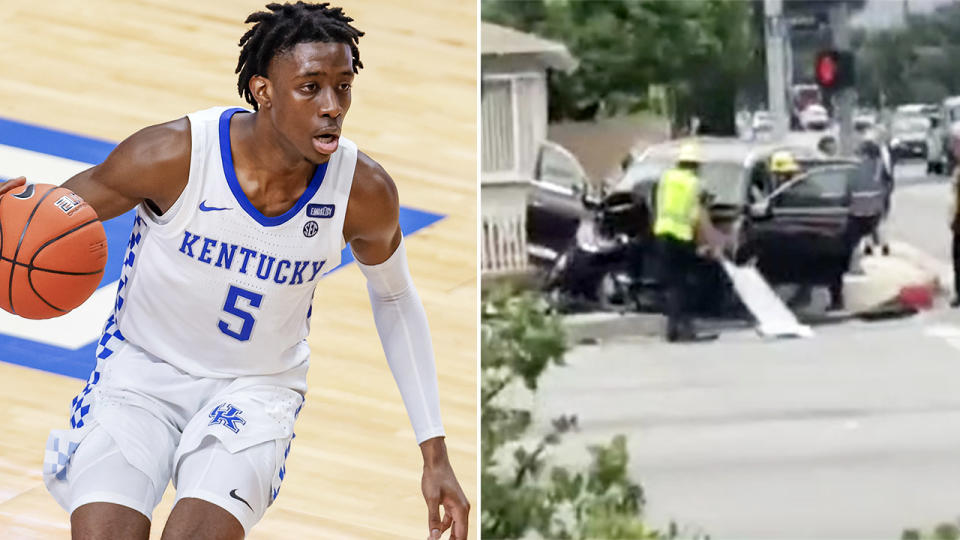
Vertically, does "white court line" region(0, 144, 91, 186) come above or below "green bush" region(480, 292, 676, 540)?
above

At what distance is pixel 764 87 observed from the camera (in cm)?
542

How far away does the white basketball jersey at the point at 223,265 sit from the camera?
9.79 feet

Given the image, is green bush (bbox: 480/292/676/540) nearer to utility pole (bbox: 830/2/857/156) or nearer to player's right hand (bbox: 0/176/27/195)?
utility pole (bbox: 830/2/857/156)

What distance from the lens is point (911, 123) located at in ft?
17.7

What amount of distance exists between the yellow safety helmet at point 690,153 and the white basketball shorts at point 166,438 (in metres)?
2.57

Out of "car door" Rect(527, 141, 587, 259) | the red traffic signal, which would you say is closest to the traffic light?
the red traffic signal

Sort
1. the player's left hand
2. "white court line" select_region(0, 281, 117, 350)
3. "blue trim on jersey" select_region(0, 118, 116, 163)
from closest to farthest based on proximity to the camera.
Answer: the player's left hand < "white court line" select_region(0, 281, 117, 350) < "blue trim on jersey" select_region(0, 118, 116, 163)

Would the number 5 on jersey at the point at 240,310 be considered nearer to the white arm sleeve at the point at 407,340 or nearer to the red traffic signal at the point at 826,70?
the white arm sleeve at the point at 407,340

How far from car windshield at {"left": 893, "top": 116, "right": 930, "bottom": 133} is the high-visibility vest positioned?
717 mm

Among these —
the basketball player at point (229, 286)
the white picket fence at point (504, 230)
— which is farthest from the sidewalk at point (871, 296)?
the basketball player at point (229, 286)

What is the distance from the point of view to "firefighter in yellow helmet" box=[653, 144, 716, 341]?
5.38 meters

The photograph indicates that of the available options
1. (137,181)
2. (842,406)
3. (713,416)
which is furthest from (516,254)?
(137,181)

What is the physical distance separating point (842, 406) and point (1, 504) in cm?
276

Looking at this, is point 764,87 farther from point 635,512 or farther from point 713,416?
point 635,512
